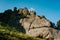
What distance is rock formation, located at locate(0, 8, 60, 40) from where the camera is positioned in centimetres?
4700

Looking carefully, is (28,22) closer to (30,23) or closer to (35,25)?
(30,23)

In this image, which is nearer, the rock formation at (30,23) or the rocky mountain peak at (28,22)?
the rock formation at (30,23)

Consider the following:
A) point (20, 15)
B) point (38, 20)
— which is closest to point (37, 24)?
point (38, 20)

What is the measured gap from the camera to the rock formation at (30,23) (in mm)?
47000

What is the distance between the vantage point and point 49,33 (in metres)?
46.9

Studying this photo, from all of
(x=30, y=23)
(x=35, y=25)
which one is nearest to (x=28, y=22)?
(x=30, y=23)

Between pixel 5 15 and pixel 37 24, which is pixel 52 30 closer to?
pixel 37 24

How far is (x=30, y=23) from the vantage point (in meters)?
50.8

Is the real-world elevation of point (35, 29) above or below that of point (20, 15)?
below

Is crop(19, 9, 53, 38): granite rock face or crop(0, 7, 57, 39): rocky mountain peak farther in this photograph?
crop(0, 7, 57, 39): rocky mountain peak

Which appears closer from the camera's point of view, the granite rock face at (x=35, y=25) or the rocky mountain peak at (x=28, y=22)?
the granite rock face at (x=35, y=25)

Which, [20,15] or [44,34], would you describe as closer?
[44,34]

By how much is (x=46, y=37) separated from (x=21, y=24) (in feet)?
21.6

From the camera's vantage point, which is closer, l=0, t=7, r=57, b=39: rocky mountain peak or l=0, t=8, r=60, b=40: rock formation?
l=0, t=8, r=60, b=40: rock formation
